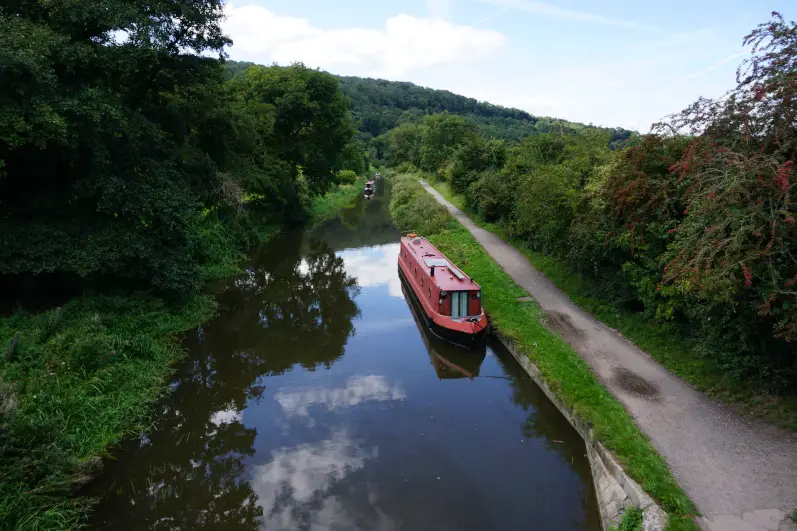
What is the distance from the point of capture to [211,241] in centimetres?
2042

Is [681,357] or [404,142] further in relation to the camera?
[404,142]

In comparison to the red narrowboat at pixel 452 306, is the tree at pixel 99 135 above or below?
above

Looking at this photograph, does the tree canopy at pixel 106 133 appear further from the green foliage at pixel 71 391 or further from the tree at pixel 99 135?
the green foliage at pixel 71 391

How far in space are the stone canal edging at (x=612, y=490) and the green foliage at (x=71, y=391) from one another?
766 cm

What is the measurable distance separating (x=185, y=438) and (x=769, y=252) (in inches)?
406

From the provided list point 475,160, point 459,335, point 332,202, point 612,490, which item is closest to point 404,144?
point 332,202

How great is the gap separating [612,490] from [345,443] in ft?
15.0

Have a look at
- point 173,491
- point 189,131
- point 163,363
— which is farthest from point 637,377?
point 189,131

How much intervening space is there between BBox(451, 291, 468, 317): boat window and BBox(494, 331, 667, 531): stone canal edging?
4515 millimetres

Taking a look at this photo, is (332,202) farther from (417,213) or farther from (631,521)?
(631,521)

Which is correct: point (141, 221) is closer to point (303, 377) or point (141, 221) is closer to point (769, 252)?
point (303, 377)

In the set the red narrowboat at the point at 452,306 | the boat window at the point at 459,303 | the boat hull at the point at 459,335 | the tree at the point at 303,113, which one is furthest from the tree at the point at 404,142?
the boat window at the point at 459,303

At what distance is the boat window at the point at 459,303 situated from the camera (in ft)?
42.9

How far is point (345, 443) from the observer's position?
901 centimetres
